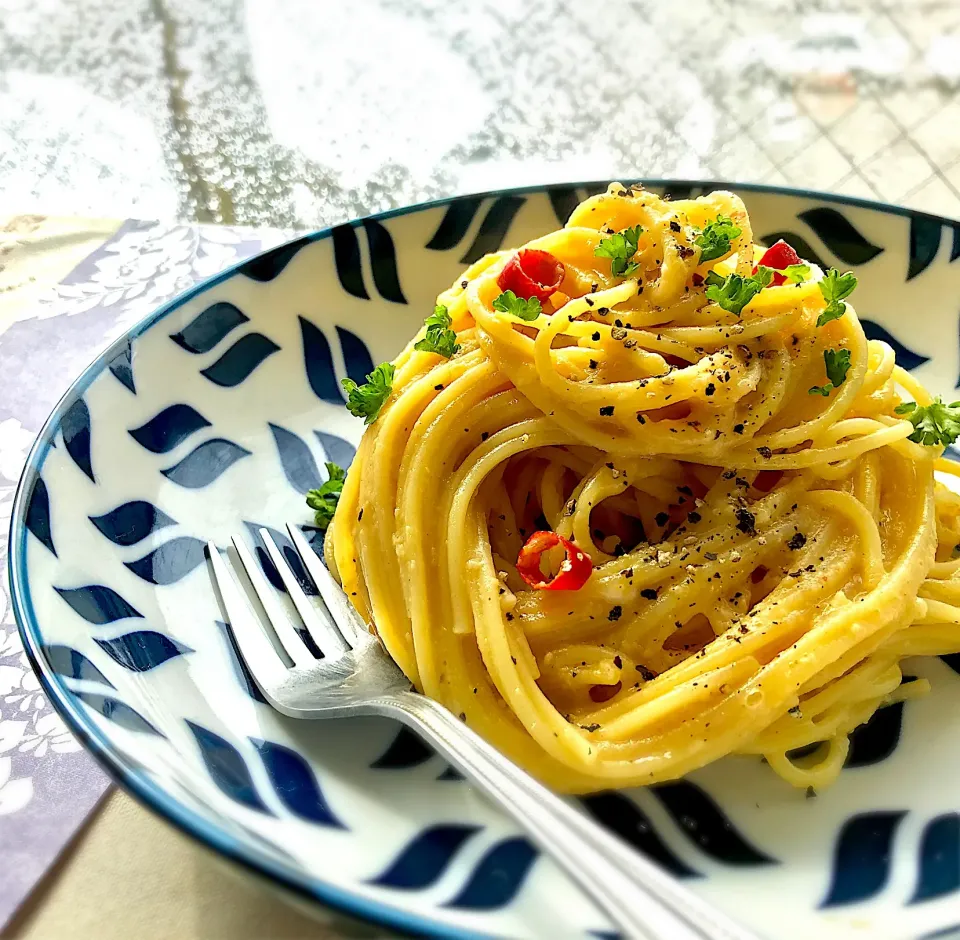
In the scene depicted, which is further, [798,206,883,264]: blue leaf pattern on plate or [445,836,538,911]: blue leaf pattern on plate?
[798,206,883,264]: blue leaf pattern on plate

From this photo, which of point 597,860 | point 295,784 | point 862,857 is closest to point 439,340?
point 295,784

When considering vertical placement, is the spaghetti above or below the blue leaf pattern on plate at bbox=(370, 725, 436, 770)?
above

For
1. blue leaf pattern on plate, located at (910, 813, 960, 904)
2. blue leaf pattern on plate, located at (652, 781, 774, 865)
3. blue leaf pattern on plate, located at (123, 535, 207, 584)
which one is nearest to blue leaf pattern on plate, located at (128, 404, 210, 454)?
blue leaf pattern on plate, located at (123, 535, 207, 584)

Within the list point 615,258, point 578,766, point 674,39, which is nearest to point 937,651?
point 578,766

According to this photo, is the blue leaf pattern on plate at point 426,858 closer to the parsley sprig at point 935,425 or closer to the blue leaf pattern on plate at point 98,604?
the blue leaf pattern on plate at point 98,604

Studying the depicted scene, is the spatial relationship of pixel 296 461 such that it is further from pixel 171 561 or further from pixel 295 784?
pixel 295 784

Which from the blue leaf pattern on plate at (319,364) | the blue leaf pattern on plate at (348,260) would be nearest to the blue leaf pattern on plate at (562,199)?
the blue leaf pattern on plate at (348,260)

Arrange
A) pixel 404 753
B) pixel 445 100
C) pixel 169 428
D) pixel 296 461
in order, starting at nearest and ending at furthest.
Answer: pixel 404 753
pixel 169 428
pixel 296 461
pixel 445 100

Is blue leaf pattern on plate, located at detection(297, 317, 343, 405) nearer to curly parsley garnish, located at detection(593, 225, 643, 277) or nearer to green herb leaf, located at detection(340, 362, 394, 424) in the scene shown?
green herb leaf, located at detection(340, 362, 394, 424)
